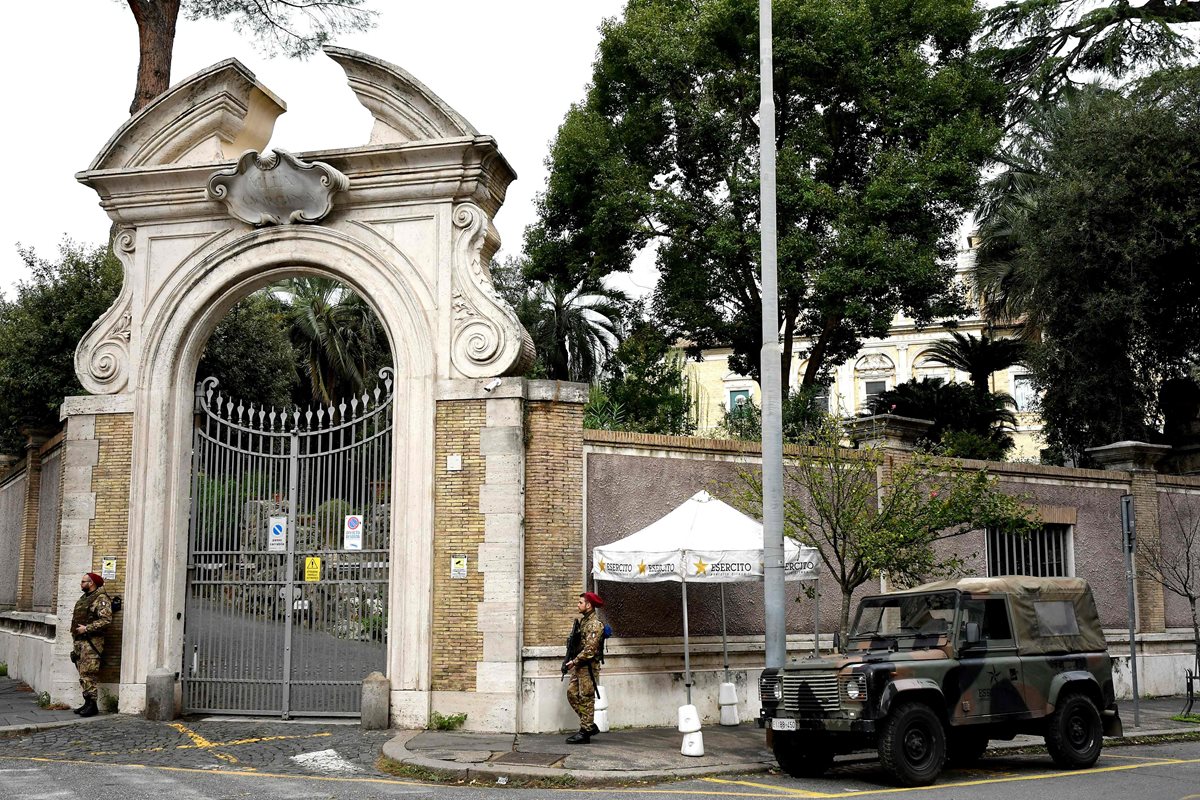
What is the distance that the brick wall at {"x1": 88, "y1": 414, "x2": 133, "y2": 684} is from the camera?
1445cm

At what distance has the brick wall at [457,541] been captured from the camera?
13406 millimetres

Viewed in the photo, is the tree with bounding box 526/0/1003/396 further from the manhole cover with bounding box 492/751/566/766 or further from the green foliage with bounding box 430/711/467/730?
the manhole cover with bounding box 492/751/566/766

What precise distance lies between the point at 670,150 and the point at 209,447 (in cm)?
1690

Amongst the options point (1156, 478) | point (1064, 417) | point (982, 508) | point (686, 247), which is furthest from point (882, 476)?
point (686, 247)

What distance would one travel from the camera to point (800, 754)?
11344 millimetres

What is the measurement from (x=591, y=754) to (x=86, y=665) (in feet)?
21.9

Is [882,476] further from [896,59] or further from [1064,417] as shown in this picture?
[896,59]

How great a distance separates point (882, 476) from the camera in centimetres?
1656

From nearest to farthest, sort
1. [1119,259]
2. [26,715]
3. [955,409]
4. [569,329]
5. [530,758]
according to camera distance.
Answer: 1. [530,758]
2. [26,715]
3. [1119,259]
4. [955,409]
5. [569,329]

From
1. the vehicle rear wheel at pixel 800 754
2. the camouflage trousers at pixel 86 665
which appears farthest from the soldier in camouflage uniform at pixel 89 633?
the vehicle rear wheel at pixel 800 754

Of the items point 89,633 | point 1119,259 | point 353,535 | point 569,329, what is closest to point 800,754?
point 353,535

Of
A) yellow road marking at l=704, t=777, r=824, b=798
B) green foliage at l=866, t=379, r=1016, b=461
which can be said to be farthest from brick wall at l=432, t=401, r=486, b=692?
green foliage at l=866, t=379, r=1016, b=461

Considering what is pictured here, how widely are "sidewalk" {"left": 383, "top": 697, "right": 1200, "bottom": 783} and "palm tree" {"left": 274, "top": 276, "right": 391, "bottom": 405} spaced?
24.1 m

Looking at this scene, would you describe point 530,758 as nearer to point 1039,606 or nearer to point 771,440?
point 771,440
